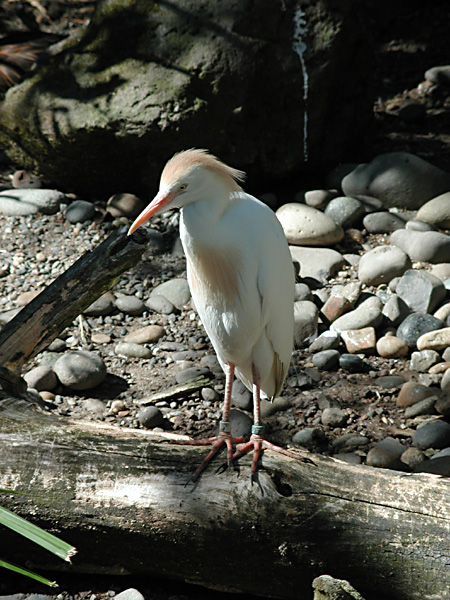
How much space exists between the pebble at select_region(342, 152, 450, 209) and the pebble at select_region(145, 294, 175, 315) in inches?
78.0

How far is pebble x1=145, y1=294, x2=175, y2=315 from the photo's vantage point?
4.48 meters

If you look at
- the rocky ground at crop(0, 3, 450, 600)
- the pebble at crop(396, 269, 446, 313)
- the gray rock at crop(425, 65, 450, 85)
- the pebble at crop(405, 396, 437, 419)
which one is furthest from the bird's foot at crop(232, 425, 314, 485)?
the gray rock at crop(425, 65, 450, 85)

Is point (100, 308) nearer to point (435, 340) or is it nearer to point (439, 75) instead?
point (435, 340)

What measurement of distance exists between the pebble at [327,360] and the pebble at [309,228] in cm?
119

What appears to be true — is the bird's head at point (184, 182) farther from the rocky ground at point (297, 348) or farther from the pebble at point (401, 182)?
the pebble at point (401, 182)

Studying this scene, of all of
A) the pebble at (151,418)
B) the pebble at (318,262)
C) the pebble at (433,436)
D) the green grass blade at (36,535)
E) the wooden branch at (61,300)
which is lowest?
the pebble at (433,436)

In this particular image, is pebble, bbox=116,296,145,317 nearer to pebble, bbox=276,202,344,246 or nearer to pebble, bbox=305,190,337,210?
pebble, bbox=276,202,344,246

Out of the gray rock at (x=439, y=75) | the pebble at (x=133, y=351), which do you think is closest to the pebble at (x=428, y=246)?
the pebble at (x=133, y=351)

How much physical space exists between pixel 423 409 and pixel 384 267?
131cm

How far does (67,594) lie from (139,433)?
2.11 feet

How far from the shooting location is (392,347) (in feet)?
13.1

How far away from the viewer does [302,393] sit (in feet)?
12.5

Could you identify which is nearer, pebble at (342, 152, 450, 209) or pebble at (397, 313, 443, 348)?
pebble at (397, 313, 443, 348)

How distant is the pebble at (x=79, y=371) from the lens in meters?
3.76
